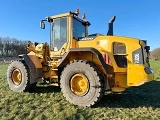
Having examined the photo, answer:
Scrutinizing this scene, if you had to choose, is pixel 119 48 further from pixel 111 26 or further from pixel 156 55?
pixel 156 55

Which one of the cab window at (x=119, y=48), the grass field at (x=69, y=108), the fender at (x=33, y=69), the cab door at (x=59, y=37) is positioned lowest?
the grass field at (x=69, y=108)

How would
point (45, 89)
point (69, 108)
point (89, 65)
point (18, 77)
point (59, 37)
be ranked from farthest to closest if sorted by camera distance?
point (45, 89) → point (18, 77) → point (59, 37) → point (89, 65) → point (69, 108)

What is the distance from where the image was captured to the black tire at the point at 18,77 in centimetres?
754

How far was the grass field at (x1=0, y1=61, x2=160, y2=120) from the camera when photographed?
17.4 feet

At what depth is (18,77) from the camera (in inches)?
320

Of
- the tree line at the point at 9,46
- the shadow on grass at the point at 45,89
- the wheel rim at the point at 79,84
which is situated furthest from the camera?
the tree line at the point at 9,46

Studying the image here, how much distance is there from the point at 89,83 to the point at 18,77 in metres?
3.33

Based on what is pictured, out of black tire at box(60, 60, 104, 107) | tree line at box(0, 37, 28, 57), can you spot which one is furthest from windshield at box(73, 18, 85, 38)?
tree line at box(0, 37, 28, 57)

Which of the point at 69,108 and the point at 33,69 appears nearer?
the point at 69,108

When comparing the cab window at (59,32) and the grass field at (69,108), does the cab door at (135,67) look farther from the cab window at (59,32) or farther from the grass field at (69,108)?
the cab window at (59,32)

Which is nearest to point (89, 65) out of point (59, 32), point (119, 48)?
point (119, 48)

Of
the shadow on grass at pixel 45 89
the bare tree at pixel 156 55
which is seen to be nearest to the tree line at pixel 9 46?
the bare tree at pixel 156 55

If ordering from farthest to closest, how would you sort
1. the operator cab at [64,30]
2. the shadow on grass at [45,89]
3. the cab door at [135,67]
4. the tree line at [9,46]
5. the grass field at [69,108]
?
the tree line at [9,46] → the shadow on grass at [45,89] → the operator cab at [64,30] → the cab door at [135,67] → the grass field at [69,108]

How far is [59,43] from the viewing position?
7.65 metres
